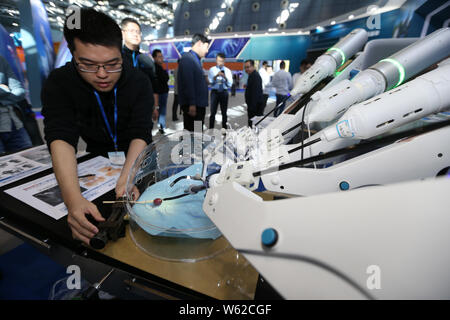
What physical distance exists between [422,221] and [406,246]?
37mm

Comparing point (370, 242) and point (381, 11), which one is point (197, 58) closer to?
point (370, 242)

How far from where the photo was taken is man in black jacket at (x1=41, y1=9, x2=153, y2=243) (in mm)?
693

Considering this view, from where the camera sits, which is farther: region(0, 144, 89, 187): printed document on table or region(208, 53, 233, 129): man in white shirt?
region(208, 53, 233, 129): man in white shirt

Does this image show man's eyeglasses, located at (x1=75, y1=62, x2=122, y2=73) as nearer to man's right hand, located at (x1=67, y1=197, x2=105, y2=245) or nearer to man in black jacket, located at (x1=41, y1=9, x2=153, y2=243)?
man in black jacket, located at (x1=41, y1=9, x2=153, y2=243)

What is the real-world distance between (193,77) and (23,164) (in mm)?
1859

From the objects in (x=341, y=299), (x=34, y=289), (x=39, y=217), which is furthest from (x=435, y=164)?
(x=34, y=289)

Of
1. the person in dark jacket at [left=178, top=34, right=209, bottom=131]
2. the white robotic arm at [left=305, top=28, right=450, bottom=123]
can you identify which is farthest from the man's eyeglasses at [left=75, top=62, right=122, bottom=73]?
the person in dark jacket at [left=178, top=34, right=209, bottom=131]

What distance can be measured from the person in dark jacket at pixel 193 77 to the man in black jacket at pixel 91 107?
4.83 ft

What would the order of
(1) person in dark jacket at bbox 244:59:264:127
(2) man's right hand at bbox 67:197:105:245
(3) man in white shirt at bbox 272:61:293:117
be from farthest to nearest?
1. (3) man in white shirt at bbox 272:61:293:117
2. (1) person in dark jacket at bbox 244:59:264:127
3. (2) man's right hand at bbox 67:197:105:245

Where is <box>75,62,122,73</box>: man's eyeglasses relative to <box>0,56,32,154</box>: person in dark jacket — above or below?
above

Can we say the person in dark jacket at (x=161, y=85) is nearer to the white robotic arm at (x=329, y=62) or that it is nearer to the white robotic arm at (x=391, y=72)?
the white robotic arm at (x=329, y=62)

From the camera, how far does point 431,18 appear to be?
2.07m

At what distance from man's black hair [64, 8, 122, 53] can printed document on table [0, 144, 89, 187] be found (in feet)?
1.85

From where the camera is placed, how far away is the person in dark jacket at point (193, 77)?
2.41 meters
